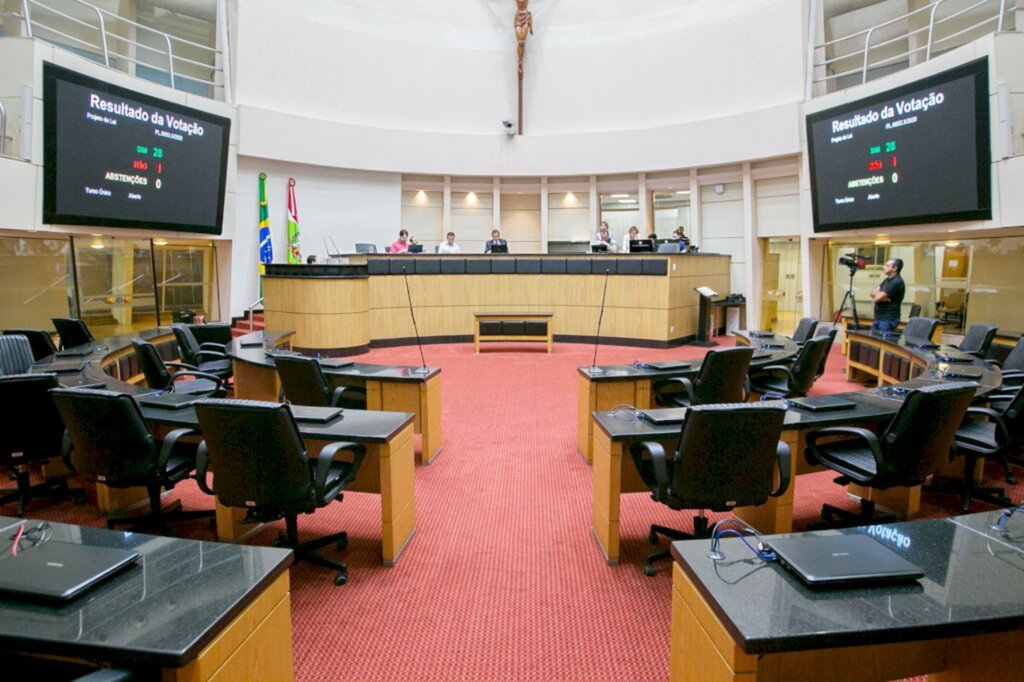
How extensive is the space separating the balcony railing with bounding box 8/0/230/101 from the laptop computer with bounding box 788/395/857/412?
9613mm

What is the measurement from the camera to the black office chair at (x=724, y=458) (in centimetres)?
246

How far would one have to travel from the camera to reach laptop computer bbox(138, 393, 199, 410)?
10.4 feet

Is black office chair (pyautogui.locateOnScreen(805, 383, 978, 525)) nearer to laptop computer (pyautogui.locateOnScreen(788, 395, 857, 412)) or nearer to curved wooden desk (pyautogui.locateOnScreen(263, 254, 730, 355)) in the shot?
laptop computer (pyautogui.locateOnScreen(788, 395, 857, 412))

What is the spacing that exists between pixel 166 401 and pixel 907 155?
8.77 metres

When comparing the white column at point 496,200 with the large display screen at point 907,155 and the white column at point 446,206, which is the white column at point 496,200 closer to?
the white column at point 446,206

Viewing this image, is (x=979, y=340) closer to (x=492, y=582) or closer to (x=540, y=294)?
(x=492, y=582)

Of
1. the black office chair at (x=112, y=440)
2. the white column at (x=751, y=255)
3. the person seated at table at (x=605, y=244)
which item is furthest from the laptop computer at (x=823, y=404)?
the white column at (x=751, y=255)

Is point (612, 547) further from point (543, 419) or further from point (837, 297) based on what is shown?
point (837, 297)

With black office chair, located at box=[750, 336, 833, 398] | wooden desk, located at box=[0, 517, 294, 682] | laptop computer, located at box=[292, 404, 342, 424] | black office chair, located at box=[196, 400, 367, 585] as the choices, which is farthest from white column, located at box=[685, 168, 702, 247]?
wooden desk, located at box=[0, 517, 294, 682]

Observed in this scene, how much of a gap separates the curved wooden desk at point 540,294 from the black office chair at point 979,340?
448cm

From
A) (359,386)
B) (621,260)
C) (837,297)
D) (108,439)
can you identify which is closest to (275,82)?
(621,260)

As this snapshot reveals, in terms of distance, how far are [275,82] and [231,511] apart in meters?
10.2

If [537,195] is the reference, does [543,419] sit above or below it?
below

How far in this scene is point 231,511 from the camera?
122 inches
